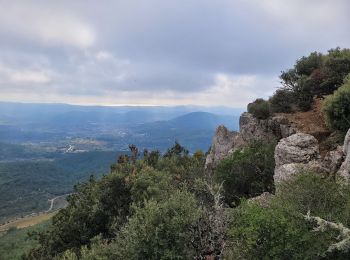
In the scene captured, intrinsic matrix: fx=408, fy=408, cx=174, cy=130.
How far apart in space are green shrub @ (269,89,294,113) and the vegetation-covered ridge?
74 mm

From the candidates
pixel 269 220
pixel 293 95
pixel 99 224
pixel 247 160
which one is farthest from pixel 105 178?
pixel 269 220

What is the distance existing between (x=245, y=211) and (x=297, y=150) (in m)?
7.77

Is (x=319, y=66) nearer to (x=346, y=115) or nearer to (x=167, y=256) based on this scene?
(x=346, y=115)

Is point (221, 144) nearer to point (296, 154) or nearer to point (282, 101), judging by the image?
point (282, 101)

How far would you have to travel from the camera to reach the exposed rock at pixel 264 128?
27.5 meters

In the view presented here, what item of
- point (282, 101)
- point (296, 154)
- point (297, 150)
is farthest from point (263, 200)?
point (282, 101)

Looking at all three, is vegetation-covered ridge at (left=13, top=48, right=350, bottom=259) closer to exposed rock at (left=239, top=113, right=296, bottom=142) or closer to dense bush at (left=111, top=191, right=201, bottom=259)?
dense bush at (left=111, top=191, right=201, bottom=259)

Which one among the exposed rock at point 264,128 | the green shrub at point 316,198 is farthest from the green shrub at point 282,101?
the green shrub at point 316,198

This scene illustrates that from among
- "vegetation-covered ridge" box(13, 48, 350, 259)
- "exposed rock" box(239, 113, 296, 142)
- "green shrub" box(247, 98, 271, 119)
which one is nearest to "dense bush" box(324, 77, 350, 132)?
"vegetation-covered ridge" box(13, 48, 350, 259)

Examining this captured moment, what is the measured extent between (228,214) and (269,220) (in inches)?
173

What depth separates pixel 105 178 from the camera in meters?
34.2

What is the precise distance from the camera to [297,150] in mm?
20406

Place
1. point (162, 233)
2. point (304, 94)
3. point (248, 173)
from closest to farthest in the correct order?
point (162, 233)
point (248, 173)
point (304, 94)

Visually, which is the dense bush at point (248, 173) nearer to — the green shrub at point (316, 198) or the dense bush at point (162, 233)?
the dense bush at point (162, 233)
